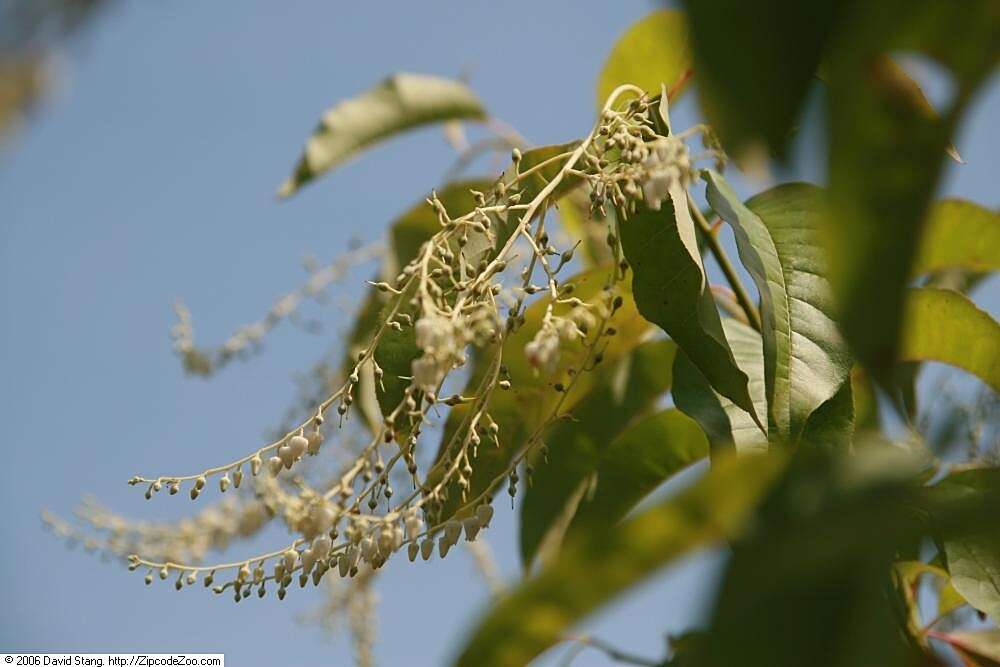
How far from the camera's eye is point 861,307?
1.06 ft

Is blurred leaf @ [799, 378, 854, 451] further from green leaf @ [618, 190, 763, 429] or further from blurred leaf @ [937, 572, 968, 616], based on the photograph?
blurred leaf @ [937, 572, 968, 616]

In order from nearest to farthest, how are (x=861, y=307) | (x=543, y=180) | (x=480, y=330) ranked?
1. (x=861, y=307)
2. (x=480, y=330)
3. (x=543, y=180)

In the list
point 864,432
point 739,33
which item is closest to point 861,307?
point 739,33

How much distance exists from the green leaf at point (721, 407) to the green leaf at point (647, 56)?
2.07 feet

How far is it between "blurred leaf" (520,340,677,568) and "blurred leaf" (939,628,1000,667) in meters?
0.50

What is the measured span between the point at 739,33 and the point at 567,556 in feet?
0.61

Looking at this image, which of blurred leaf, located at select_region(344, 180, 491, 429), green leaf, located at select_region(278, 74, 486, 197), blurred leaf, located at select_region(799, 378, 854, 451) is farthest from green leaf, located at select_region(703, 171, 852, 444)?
green leaf, located at select_region(278, 74, 486, 197)

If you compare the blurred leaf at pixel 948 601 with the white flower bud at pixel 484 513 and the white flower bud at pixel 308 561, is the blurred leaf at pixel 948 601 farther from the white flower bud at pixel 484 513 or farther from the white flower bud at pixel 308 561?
the white flower bud at pixel 308 561

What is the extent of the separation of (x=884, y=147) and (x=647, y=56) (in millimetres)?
1364

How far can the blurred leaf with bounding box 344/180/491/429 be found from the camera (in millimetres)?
1095

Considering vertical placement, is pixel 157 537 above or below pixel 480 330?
above

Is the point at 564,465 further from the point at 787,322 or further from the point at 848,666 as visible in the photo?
the point at 848,666

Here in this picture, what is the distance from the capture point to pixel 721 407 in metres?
1.06

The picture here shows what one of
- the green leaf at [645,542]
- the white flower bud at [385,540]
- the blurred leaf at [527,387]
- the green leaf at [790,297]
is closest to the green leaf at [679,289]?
the green leaf at [790,297]
